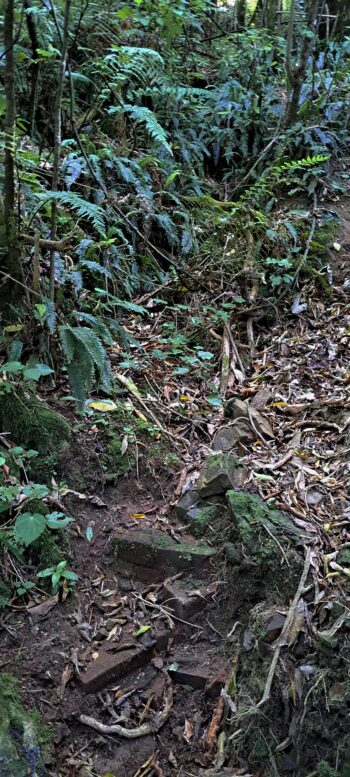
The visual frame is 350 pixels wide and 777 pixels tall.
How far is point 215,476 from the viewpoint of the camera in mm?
3965

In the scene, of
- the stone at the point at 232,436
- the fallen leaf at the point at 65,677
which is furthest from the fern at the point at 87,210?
the fallen leaf at the point at 65,677

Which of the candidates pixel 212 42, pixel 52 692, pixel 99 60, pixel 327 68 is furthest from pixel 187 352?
pixel 212 42

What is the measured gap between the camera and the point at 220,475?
3.95 meters

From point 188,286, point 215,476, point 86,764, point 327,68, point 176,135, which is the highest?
point 327,68

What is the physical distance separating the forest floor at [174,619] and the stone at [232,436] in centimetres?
6

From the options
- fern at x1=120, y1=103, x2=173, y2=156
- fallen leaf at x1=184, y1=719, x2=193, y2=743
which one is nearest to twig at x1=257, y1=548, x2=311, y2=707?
fallen leaf at x1=184, y1=719, x2=193, y2=743

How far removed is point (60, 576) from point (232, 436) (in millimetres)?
1543

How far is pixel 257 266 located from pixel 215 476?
286 centimetres

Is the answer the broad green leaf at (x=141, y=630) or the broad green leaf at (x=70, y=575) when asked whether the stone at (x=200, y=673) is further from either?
the broad green leaf at (x=70, y=575)

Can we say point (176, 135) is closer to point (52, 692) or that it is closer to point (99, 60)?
point (99, 60)

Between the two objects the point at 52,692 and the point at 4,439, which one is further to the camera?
the point at 4,439

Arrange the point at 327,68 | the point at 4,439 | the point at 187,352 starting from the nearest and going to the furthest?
the point at 4,439, the point at 187,352, the point at 327,68

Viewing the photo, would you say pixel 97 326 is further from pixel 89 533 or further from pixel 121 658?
pixel 121 658

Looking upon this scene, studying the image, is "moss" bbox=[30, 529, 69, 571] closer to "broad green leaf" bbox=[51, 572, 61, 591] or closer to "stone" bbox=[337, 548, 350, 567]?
"broad green leaf" bbox=[51, 572, 61, 591]
